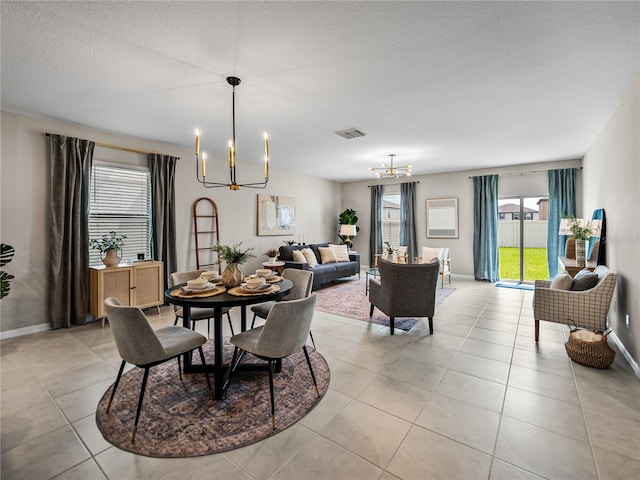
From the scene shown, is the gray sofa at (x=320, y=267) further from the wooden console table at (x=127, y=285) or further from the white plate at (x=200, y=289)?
the white plate at (x=200, y=289)

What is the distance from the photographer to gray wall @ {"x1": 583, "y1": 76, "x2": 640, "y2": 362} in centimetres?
270

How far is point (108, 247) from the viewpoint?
406 cm

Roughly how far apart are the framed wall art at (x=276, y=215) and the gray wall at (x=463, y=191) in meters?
2.45

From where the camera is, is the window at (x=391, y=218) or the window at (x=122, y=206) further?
the window at (x=391, y=218)

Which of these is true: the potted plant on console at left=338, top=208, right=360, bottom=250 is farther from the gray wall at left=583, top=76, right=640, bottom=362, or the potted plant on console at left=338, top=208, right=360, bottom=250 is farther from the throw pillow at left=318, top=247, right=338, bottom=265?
the gray wall at left=583, top=76, right=640, bottom=362

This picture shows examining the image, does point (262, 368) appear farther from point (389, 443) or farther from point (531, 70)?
point (531, 70)

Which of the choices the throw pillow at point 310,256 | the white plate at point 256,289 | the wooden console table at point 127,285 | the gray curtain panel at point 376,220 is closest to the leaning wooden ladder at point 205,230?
the wooden console table at point 127,285

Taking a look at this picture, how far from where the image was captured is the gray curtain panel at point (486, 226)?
Answer: 6.71 meters

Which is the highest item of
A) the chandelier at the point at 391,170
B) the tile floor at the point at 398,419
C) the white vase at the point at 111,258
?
the chandelier at the point at 391,170

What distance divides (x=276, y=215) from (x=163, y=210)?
263cm

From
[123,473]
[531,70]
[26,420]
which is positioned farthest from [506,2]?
[26,420]

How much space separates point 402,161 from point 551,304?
382 cm

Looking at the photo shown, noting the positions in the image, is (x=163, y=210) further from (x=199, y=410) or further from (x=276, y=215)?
(x=199, y=410)

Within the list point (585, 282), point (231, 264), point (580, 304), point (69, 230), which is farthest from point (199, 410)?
point (585, 282)
